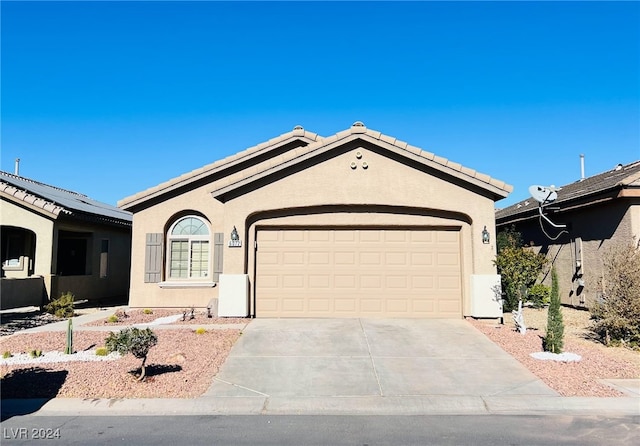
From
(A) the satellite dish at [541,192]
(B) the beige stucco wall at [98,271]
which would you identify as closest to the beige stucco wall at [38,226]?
(B) the beige stucco wall at [98,271]

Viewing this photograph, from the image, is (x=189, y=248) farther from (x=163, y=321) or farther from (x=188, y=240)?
(x=163, y=321)

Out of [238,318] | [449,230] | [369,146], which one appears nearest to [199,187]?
[238,318]

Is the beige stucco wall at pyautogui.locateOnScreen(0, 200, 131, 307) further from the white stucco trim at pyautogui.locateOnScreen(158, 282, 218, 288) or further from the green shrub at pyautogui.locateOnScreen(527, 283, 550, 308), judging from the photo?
the green shrub at pyautogui.locateOnScreen(527, 283, 550, 308)

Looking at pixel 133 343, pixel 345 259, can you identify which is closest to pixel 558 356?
pixel 345 259

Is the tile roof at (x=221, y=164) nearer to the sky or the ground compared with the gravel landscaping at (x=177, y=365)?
nearer to the sky

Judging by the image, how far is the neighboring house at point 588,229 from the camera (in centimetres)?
1135

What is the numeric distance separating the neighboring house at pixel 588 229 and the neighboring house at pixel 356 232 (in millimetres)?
3113

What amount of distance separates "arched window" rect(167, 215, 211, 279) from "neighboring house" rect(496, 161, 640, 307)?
10.6 metres

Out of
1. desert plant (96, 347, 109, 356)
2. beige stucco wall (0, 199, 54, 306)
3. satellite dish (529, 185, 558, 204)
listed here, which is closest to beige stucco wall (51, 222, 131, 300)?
beige stucco wall (0, 199, 54, 306)

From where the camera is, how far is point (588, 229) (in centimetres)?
1316

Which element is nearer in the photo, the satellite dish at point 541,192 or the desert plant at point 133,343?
the desert plant at point 133,343

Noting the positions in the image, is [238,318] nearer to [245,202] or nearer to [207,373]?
[245,202]

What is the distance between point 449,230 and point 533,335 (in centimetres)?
320

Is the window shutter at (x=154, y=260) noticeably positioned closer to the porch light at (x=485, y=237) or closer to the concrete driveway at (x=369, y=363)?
the concrete driveway at (x=369, y=363)
